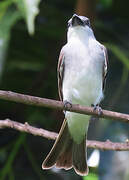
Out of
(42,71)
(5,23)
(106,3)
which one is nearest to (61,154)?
(5,23)

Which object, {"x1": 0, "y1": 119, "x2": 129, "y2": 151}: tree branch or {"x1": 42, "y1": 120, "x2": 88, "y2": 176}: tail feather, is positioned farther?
{"x1": 42, "y1": 120, "x2": 88, "y2": 176}: tail feather

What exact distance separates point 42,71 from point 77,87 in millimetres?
881

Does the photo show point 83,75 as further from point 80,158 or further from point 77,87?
point 80,158

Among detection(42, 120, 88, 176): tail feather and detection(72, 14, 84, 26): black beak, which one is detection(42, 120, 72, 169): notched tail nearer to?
detection(42, 120, 88, 176): tail feather

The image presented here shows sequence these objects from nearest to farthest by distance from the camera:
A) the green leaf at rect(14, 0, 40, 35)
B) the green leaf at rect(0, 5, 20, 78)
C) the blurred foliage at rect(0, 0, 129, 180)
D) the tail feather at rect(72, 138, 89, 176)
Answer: the green leaf at rect(14, 0, 40, 35) → the tail feather at rect(72, 138, 89, 176) → the green leaf at rect(0, 5, 20, 78) → the blurred foliage at rect(0, 0, 129, 180)

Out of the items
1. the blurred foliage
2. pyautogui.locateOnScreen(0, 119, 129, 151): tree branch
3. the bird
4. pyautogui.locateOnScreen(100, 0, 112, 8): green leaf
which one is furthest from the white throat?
pyautogui.locateOnScreen(100, 0, 112, 8): green leaf

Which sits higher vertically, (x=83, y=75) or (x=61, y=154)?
(x=83, y=75)

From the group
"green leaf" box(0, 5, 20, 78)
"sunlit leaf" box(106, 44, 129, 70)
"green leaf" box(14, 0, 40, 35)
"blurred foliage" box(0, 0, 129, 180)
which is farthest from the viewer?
"sunlit leaf" box(106, 44, 129, 70)

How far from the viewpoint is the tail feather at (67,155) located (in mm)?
2377

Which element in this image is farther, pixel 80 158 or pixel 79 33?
pixel 79 33

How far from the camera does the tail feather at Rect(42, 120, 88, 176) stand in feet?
7.80

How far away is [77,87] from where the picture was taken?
2.47 m

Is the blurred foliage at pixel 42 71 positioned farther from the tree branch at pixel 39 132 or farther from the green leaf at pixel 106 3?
the tree branch at pixel 39 132

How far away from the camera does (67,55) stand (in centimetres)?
254
